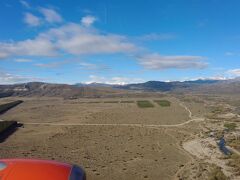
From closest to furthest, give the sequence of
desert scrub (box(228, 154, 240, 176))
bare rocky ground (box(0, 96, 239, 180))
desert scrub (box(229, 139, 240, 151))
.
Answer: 1. bare rocky ground (box(0, 96, 239, 180))
2. desert scrub (box(228, 154, 240, 176))
3. desert scrub (box(229, 139, 240, 151))

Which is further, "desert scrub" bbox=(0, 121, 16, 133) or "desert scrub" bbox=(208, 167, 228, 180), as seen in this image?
"desert scrub" bbox=(0, 121, 16, 133)

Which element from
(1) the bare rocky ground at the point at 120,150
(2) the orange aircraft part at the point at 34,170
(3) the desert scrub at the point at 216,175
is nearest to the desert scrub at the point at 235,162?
(3) the desert scrub at the point at 216,175

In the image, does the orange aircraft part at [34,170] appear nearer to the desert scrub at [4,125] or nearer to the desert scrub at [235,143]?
the desert scrub at [235,143]

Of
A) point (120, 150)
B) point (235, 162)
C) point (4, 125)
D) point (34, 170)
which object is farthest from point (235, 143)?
point (34, 170)

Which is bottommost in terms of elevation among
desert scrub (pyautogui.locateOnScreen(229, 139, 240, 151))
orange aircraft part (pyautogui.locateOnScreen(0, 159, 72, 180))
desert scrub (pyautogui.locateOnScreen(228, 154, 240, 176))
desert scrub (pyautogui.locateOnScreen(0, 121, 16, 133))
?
desert scrub (pyautogui.locateOnScreen(229, 139, 240, 151))

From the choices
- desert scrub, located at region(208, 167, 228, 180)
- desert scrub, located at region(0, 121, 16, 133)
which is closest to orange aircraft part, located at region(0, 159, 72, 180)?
desert scrub, located at region(208, 167, 228, 180)

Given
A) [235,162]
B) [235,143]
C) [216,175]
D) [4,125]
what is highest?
[4,125]

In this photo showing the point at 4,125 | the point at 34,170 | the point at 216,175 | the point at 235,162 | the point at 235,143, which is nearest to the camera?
the point at 34,170

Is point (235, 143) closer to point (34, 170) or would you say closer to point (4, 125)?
point (4, 125)

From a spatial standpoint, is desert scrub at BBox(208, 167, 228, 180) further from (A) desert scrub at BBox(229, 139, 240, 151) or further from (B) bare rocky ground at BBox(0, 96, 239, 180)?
(A) desert scrub at BBox(229, 139, 240, 151)
